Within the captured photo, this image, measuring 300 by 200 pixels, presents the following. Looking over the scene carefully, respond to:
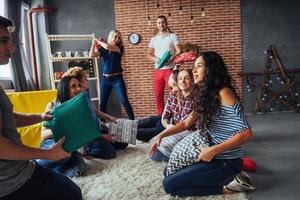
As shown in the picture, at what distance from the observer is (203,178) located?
1.83 metres

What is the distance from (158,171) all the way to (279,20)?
158 inches

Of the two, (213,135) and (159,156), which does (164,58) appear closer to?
(159,156)

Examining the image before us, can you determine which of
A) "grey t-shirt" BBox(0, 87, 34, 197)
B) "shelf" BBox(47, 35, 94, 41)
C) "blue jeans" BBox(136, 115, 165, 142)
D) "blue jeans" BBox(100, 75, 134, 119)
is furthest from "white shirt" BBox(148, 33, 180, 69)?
"grey t-shirt" BBox(0, 87, 34, 197)

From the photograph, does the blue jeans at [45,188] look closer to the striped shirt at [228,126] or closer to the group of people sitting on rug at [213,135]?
the group of people sitting on rug at [213,135]

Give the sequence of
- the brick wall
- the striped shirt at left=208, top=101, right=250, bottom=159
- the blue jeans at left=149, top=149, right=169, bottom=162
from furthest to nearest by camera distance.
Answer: the brick wall
the blue jeans at left=149, top=149, right=169, bottom=162
the striped shirt at left=208, top=101, right=250, bottom=159

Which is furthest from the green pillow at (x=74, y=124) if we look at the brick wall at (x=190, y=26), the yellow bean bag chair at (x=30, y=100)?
the brick wall at (x=190, y=26)

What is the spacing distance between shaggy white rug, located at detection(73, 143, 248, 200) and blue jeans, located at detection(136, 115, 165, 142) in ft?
1.16

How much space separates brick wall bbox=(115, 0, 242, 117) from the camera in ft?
16.7

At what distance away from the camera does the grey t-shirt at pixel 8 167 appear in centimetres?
116

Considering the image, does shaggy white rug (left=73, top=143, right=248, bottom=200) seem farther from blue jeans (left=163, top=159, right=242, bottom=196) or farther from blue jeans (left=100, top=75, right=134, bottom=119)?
blue jeans (left=100, top=75, right=134, bottom=119)

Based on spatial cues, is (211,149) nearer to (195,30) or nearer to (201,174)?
(201,174)

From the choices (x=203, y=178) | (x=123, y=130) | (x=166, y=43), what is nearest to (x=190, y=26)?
(x=166, y=43)

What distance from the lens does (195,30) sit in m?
5.14

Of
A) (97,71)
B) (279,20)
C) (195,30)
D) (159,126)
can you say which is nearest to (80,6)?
(97,71)
